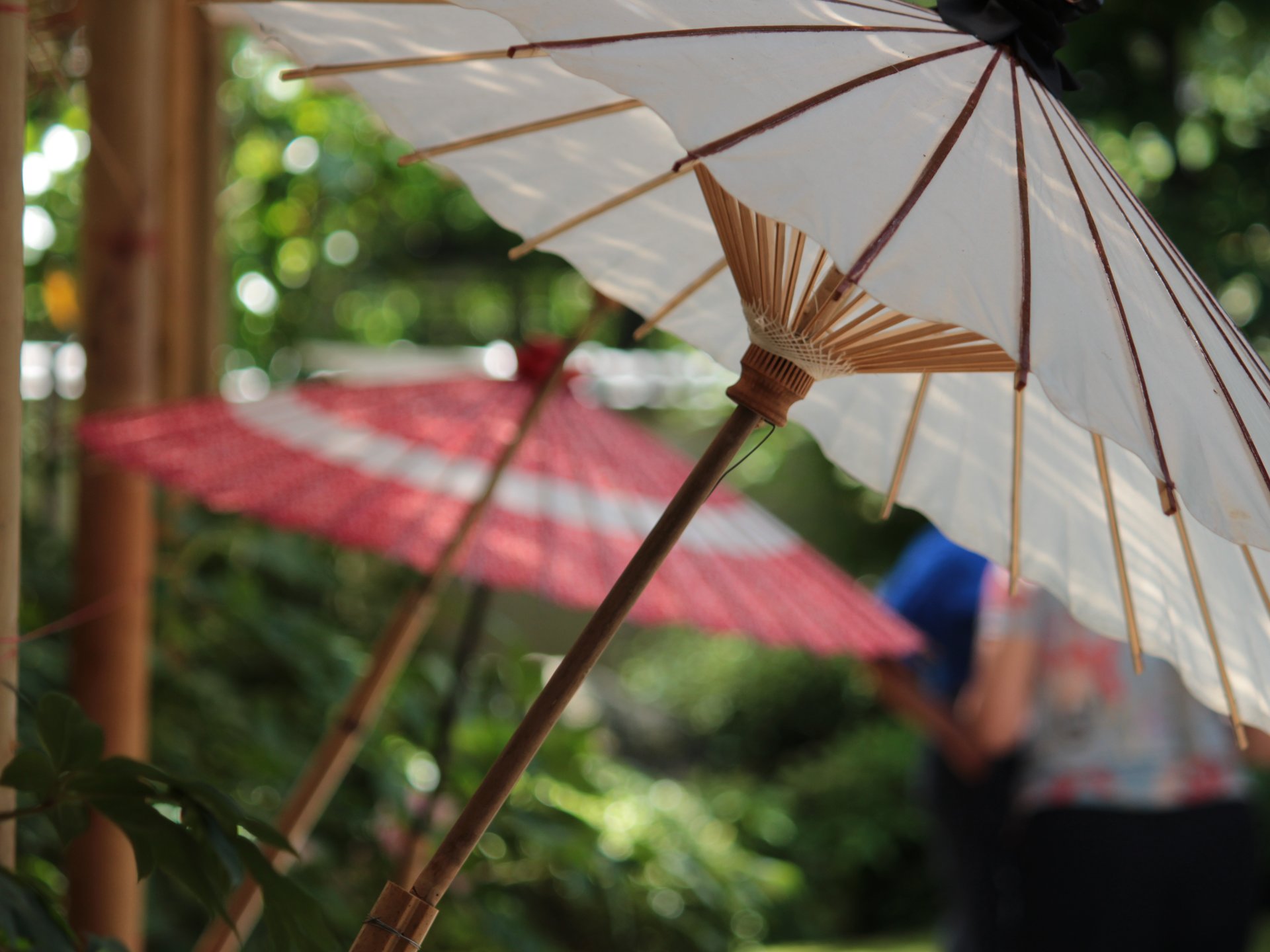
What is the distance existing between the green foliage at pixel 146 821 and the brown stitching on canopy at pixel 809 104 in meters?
0.58

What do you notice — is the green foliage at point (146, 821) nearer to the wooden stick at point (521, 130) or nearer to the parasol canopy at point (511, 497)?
the wooden stick at point (521, 130)

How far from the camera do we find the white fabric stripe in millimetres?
1769

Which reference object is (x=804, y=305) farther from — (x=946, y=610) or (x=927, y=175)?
(x=946, y=610)

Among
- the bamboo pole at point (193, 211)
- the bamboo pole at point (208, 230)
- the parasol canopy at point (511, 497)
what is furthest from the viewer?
the bamboo pole at point (208, 230)

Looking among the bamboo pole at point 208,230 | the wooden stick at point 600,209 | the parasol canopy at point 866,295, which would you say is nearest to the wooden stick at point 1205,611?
the parasol canopy at point 866,295

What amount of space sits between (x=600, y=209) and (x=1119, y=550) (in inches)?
22.0

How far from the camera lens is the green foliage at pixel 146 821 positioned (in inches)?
34.9

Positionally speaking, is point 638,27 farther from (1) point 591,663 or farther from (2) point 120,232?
(2) point 120,232

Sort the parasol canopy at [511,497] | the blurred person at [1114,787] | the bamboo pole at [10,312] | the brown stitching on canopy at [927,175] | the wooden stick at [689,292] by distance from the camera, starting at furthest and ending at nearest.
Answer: the blurred person at [1114,787] → the parasol canopy at [511,497] → the wooden stick at [689,292] → the bamboo pole at [10,312] → the brown stitching on canopy at [927,175]

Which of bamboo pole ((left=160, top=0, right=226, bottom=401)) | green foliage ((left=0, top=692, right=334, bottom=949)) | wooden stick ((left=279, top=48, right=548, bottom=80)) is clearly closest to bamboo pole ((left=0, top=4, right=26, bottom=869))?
green foliage ((left=0, top=692, right=334, bottom=949))

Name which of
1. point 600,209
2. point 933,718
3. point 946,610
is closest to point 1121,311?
point 600,209

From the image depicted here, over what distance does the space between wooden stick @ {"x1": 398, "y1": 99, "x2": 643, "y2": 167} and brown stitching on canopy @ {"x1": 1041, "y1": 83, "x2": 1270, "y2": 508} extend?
1.44 ft

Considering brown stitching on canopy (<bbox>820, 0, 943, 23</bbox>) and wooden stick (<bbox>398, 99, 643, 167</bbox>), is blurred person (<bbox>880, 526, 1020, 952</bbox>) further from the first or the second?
brown stitching on canopy (<bbox>820, 0, 943, 23</bbox>)

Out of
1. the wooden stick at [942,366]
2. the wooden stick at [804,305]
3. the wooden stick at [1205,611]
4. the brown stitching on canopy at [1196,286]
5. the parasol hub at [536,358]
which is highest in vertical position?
the brown stitching on canopy at [1196,286]
